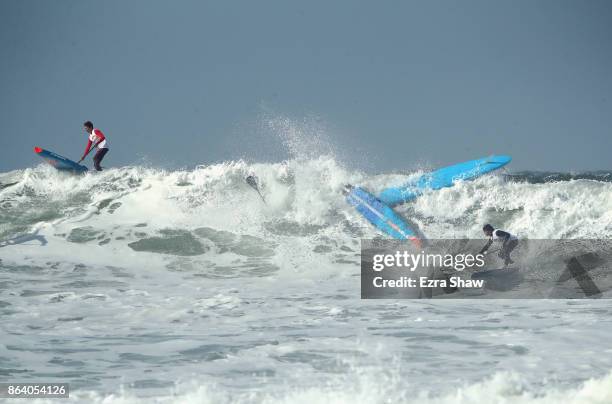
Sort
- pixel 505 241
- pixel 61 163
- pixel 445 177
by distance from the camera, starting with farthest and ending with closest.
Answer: pixel 61 163, pixel 445 177, pixel 505 241

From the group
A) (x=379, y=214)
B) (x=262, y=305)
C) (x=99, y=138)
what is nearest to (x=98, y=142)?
(x=99, y=138)

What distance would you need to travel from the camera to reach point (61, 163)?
638 inches

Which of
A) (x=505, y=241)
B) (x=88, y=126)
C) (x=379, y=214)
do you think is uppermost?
(x=88, y=126)

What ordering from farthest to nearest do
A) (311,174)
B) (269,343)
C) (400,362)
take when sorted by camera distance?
1. (311,174)
2. (269,343)
3. (400,362)

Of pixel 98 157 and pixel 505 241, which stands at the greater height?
pixel 98 157

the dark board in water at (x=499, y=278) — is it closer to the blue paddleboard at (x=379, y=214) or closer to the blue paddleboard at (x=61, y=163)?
the blue paddleboard at (x=379, y=214)

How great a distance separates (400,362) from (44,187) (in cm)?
1350

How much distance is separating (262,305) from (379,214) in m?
5.91

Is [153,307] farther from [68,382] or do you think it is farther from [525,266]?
[525,266]

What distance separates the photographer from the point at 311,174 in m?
16.6

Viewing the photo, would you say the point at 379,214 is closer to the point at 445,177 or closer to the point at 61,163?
the point at 445,177

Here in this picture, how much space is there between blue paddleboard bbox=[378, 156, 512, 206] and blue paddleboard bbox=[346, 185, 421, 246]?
0.65 m

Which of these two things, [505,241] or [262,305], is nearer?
[262,305]

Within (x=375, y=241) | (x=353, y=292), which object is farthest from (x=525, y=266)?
(x=375, y=241)
